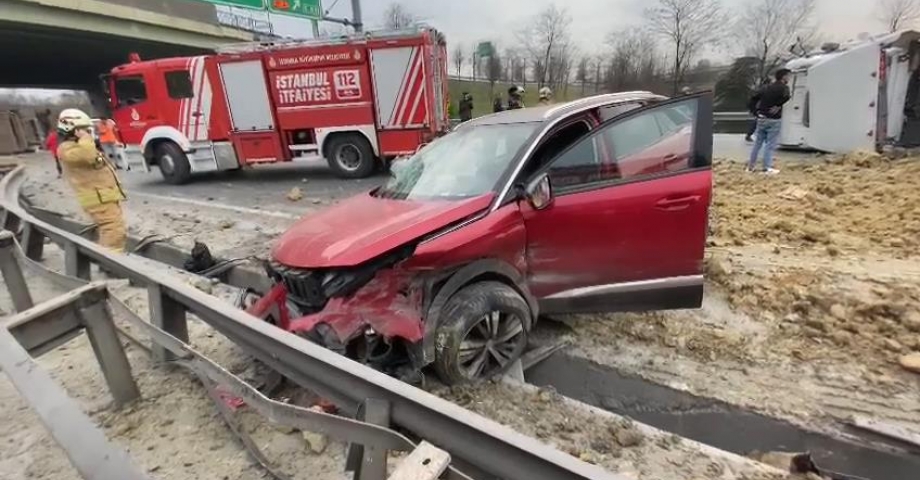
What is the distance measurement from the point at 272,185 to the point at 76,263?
777cm

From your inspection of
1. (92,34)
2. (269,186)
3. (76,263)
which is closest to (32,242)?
(76,263)

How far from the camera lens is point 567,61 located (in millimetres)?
41281

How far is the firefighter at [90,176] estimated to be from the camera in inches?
187

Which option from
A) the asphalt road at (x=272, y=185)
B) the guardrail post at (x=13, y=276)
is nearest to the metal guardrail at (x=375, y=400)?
the guardrail post at (x=13, y=276)

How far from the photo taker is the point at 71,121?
4.68 meters

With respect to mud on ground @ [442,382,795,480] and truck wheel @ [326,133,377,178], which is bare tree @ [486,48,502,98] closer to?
truck wheel @ [326,133,377,178]

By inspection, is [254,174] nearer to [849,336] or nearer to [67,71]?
[849,336]

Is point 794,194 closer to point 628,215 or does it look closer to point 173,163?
point 628,215

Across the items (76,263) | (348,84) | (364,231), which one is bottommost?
(76,263)

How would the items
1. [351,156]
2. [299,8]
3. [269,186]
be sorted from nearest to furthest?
1. [269,186]
2. [351,156]
3. [299,8]

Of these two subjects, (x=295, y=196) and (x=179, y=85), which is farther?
(x=179, y=85)

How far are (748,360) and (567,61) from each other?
41.8 metres

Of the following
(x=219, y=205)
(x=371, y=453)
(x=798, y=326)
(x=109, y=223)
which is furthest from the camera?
(x=219, y=205)

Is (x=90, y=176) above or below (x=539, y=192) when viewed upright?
above
